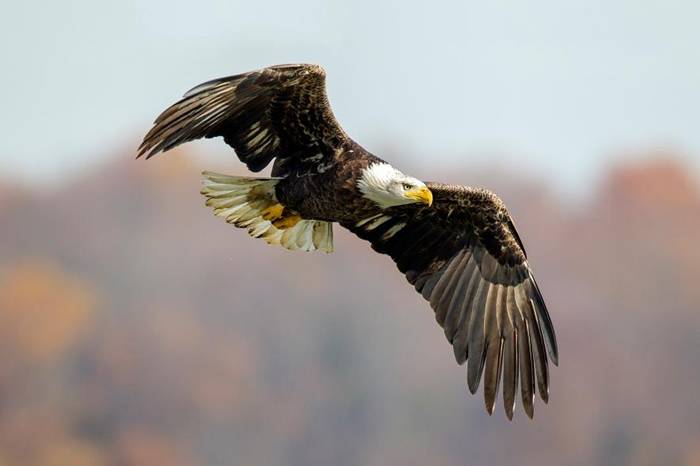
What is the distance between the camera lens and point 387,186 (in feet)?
32.3

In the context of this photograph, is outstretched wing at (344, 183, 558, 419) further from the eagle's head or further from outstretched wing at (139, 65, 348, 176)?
outstretched wing at (139, 65, 348, 176)

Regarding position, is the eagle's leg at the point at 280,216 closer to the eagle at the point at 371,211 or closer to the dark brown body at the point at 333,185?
the eagle at the point at 371,211

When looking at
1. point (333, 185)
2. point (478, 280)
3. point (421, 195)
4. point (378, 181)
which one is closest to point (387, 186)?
point (378, 181)

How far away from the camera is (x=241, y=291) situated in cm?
3831

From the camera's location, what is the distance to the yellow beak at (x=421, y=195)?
990cm

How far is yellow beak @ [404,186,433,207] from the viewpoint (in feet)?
32.5

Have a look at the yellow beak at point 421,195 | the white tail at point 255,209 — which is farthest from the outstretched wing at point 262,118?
the yellow beak at point 421,195

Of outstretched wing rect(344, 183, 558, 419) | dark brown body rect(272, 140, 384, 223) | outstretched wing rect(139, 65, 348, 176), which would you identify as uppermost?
outstretched wing rect(139, 65, 348, 176)

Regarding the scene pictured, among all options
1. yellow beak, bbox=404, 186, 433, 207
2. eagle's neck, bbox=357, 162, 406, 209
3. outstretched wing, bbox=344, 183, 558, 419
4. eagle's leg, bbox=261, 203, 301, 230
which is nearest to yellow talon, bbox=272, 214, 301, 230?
eagle's leg, bbox=261, 203, 301, 230

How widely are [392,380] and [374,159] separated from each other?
26.1 m

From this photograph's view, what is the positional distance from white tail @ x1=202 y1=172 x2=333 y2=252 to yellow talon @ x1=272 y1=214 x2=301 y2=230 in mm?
27

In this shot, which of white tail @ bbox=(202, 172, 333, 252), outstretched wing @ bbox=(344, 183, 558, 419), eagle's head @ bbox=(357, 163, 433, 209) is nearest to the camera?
eagle's head @ bbox=(357, 163, 433, 209)

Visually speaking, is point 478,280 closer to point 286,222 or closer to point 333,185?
point 286,222

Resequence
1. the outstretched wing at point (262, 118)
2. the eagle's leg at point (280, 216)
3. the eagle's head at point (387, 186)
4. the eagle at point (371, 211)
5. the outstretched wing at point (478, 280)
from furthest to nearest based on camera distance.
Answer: the outstretched wing at point (478, 280), the eagle's leg at point (280, 216), the eagle's head at point (387, 186), the eagle at point (371, 211), the outstretched wing at point (262, 118)
